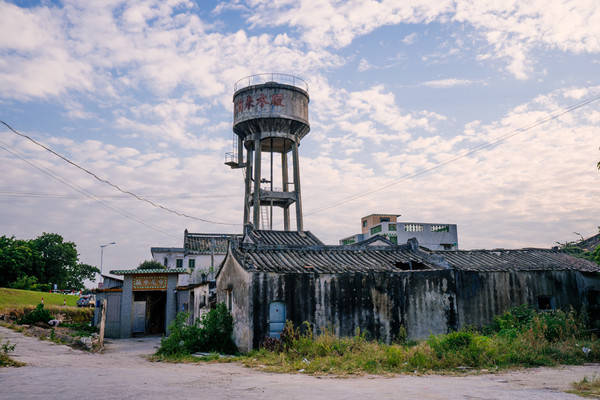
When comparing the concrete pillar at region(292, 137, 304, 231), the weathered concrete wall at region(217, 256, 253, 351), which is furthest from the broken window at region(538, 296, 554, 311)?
the concrete pillar at region(292, 137, 304, 231)

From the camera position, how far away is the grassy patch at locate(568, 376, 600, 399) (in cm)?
703

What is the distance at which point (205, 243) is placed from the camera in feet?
142

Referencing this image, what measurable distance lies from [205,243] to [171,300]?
65.9 feet

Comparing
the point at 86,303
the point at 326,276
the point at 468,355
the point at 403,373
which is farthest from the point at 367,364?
→ the point at 86,303

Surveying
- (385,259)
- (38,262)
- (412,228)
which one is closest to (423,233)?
(412,228)

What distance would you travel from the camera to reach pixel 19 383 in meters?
7.75

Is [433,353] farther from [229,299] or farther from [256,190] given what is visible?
[256,190]

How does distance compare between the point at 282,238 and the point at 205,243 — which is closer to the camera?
the point at 282,238

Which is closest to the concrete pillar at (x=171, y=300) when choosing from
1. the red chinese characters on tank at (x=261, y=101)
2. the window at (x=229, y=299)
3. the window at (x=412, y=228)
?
the window at (x=229, y=299)

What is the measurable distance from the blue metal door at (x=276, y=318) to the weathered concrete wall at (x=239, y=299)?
2.40 ft

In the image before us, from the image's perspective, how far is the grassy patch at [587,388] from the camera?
277 inches

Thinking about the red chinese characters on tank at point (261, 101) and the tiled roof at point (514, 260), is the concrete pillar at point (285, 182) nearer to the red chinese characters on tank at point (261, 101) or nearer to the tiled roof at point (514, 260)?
the red chinese characters on tank at point (261, 101)

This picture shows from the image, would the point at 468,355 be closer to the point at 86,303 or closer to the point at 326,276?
the point at 326,276

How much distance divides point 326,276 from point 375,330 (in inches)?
101
